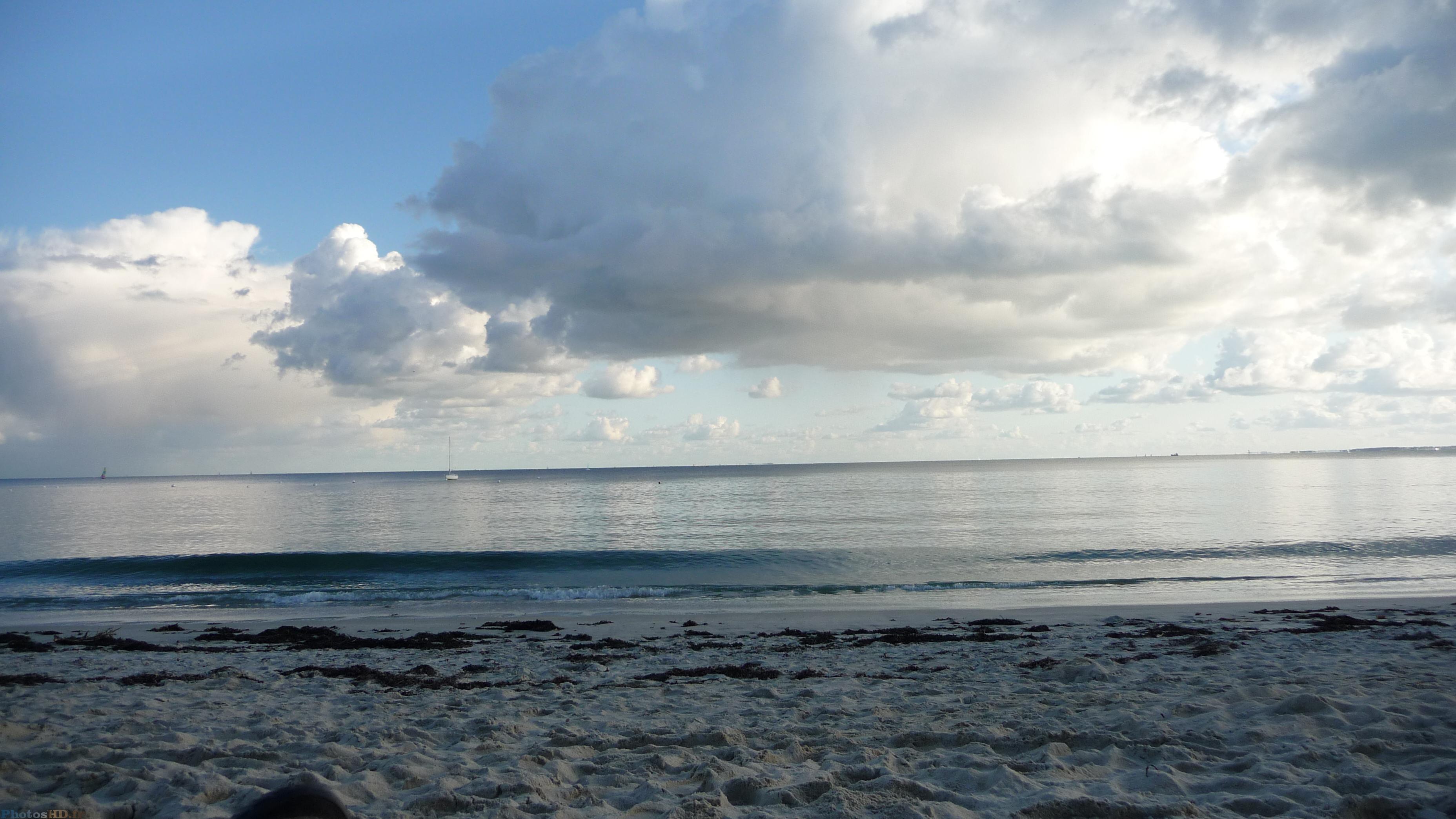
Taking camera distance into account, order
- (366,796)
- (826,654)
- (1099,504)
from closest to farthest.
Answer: (366,796) < (826,654) < (1099,504)

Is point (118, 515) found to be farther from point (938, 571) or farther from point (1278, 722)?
point (1278, 722)

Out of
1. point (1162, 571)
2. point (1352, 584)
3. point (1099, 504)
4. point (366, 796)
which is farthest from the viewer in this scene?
point (1099, 504)

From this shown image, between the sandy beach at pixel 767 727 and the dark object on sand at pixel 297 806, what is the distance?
3.22 metres

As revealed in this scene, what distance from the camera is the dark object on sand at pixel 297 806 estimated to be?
269 centimetres

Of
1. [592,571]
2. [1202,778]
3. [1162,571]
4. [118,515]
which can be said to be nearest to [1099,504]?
[1162,571]

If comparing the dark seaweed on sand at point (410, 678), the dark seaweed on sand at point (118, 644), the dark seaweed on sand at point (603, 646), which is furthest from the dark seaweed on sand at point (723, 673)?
the dark seaweed on sand at point (118, 644)

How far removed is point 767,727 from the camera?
8227mm

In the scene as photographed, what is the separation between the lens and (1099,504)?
2532 inches

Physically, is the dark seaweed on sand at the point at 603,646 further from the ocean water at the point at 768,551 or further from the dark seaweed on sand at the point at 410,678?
the ocean water at the point at 768,551

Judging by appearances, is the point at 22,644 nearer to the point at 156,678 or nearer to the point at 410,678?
the point at 156,678

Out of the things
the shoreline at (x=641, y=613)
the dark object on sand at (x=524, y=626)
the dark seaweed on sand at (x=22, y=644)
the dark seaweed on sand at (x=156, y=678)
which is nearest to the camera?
the dark seaweed on sand at (x=156, y=678)

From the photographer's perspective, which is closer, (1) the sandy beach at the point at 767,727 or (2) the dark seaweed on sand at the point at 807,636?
(1) the sandy beach at the point at 767,727

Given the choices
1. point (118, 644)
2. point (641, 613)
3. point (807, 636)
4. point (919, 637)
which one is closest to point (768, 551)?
point (641, 613)

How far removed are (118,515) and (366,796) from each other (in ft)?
269
